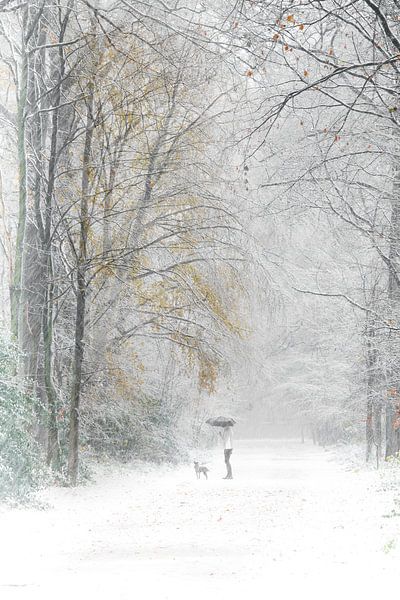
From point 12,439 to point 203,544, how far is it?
4188mm

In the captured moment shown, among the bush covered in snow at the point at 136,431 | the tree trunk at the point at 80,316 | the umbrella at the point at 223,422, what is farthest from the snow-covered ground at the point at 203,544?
the umbrella at the point at 223,422

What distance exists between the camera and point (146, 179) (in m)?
16.4

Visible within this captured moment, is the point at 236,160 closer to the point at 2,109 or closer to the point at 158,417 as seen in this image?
the point at 158,417

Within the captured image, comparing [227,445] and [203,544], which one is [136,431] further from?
[203,544]

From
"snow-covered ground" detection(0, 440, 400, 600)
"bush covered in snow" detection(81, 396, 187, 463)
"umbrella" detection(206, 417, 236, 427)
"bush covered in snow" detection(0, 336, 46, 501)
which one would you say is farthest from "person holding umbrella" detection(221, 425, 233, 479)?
"bush covered in snow" detection(0, 336, 46, 501)

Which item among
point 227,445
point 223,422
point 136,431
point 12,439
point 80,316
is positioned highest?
point 80,316

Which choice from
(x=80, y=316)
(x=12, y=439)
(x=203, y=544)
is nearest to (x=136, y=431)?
(x=80, y=316)

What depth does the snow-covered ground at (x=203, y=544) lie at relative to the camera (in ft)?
20.9

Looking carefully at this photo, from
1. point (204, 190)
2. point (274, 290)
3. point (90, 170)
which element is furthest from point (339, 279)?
point (90, 170)

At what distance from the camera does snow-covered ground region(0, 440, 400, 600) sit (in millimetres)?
6371

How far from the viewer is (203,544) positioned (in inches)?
360

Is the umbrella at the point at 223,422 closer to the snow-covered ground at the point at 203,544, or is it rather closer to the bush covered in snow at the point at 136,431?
the bush covered in snow at the point at 136,431

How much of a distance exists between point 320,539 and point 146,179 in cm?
928

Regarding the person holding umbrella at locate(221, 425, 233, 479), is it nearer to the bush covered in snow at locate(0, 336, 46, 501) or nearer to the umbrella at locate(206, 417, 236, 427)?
the umbrella at locate(206, 417, 236, 427)
